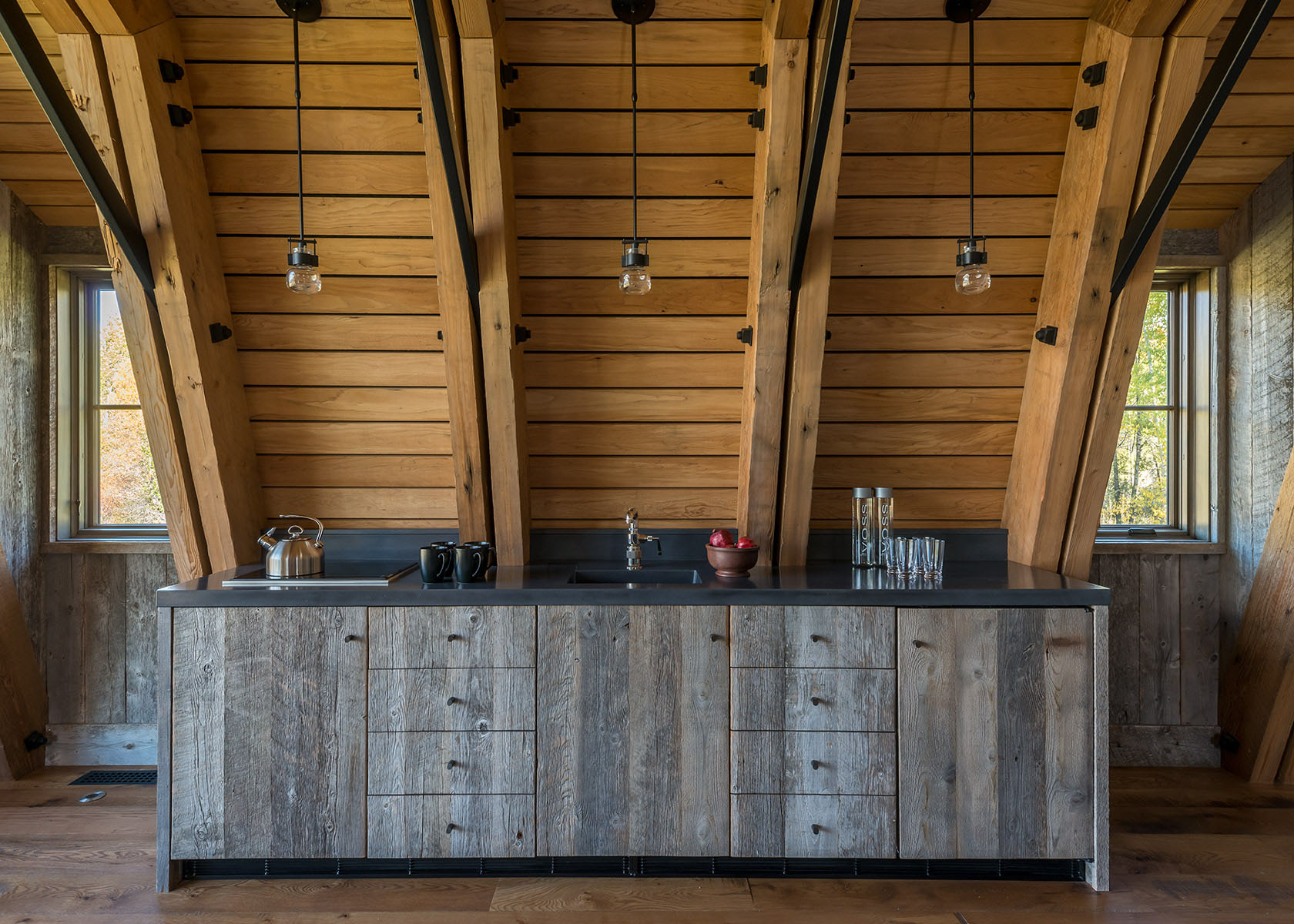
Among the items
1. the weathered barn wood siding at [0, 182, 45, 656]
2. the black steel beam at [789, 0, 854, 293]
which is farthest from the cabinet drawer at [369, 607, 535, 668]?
the weathered barn wood siding at [0, 182, 45, 656]

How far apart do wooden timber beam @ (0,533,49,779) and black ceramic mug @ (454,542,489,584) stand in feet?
5.94

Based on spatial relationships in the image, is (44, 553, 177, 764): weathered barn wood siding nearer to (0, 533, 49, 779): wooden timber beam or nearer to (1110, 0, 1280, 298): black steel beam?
(0, 533, 49, 779): wooden timber beam

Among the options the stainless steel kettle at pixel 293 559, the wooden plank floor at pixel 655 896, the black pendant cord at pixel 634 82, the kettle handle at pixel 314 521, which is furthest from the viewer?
the kettle handle at pixel 314 521

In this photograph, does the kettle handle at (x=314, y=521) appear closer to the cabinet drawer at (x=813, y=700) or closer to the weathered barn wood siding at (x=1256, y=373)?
the cabinet drawer at (x=813, y=700)

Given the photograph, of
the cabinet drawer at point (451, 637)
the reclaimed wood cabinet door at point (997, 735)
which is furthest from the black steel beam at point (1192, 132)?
the cabinet drawer at point (451, 637)

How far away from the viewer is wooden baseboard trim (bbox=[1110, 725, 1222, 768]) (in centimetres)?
325

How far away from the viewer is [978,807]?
2.30 m

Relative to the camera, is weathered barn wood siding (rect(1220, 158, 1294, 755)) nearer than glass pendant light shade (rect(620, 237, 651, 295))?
No

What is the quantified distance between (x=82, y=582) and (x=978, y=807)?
3.36 meters

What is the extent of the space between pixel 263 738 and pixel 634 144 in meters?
2.03

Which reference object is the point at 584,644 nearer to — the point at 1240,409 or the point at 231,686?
the point at 231,686

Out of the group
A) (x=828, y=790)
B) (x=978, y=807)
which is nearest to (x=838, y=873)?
(x=828, y=790)

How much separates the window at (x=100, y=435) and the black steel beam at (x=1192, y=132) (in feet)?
11.8

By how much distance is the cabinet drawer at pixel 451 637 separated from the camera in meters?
2.33
